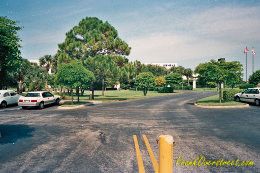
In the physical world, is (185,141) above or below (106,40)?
below

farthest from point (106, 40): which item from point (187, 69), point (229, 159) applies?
point (187, 69)

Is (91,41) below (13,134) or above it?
above

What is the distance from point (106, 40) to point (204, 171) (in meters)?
24.0

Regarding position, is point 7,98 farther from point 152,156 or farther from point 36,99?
point 152,156

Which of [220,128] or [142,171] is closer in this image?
[142,171]

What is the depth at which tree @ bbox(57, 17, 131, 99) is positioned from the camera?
25484 mm

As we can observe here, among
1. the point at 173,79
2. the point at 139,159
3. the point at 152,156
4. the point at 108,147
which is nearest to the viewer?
the point at 139,159

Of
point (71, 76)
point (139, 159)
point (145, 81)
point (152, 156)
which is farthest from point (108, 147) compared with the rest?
point (145, 81)

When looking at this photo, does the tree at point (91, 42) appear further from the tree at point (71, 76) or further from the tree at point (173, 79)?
the tree at point (173, 79)

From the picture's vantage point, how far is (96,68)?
84.9 feet

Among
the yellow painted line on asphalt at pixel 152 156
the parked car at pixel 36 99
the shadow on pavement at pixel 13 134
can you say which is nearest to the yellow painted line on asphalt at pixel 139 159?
the yellow painted line on asphalt at pixel 152 156

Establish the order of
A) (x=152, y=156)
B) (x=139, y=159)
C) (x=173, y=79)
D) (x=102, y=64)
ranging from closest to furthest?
(x=139, y=159) < (x=152, y=156) < (x=102, y=64) < (x=173, y=79)

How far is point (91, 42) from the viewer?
2511cm

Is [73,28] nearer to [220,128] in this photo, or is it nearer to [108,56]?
[108,56]
